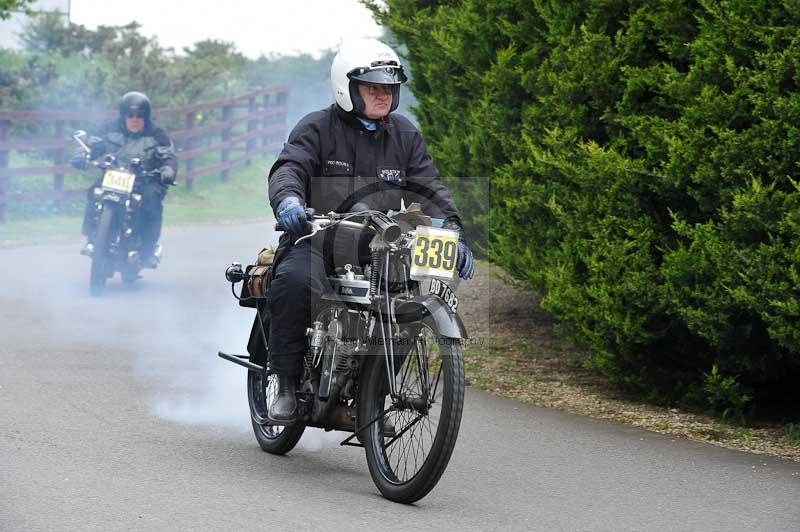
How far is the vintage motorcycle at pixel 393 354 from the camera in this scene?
19.9ft

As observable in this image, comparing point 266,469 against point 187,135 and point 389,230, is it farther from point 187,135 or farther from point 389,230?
point 187,135

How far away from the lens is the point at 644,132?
823 centimetres

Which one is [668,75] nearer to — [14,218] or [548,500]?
[548,500]

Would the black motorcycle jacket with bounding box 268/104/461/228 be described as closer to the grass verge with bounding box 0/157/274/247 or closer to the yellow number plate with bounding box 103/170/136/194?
the yellow number plate with bounding box 103/170/136/194

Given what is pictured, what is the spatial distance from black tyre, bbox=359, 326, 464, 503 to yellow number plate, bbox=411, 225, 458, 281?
270mm

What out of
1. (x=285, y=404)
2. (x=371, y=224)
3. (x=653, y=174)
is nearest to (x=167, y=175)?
(x=653, y=174)

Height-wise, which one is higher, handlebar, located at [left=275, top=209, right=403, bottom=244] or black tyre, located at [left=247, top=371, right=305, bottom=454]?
handlebar, located at [left=275, top=209, right=403, bottom=244]

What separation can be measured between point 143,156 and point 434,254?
957 cm

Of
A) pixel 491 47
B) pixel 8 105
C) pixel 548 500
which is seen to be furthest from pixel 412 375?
pixel 8 105

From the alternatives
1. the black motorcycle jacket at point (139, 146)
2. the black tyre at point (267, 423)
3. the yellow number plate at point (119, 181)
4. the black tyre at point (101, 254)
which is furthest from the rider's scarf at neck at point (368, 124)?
the black motorcycle jacket at point (139, 146)

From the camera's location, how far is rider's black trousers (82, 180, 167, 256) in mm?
14957

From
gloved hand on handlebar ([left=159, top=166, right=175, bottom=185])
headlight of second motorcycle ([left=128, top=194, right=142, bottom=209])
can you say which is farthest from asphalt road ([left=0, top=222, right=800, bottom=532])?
gloved hand on handlebar ([left=159, top=166, right=175, bottom=185])

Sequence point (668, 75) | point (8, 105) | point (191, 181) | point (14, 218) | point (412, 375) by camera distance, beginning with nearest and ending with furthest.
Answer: point (412, 375) < point (668, 75) < point (14, 218) < point (8, 105) < point (191, 181)

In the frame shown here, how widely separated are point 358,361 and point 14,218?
17131 mm
